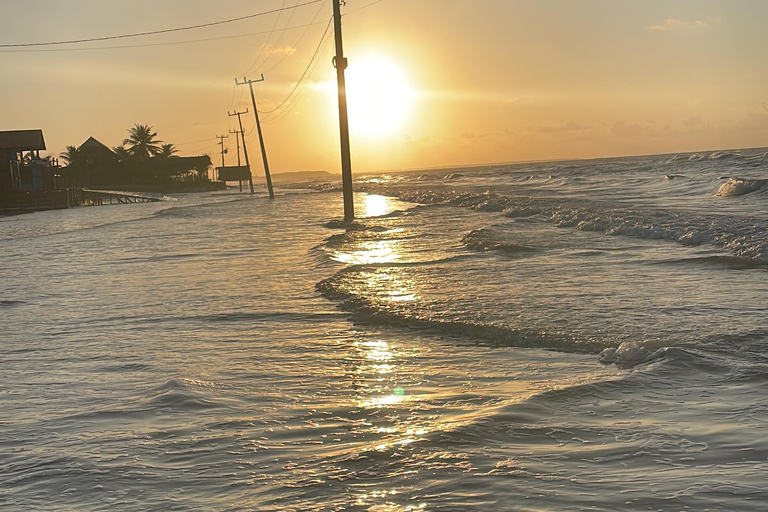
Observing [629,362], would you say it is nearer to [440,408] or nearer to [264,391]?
[440,408]

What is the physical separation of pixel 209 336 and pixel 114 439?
3226mm

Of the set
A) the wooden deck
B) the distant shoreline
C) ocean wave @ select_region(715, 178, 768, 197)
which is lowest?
ocean wave @ select_region(715, 178, 768, 197)

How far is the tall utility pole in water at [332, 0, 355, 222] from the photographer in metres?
26.0

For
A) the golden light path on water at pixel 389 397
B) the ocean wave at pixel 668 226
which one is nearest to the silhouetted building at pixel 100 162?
the ocean wave at pixel 668 226

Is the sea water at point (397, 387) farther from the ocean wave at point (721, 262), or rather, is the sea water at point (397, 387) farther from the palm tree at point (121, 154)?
the palm tree at point (121, 154)

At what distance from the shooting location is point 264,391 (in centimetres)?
554

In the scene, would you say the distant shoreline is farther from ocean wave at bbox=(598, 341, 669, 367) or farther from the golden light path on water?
ocean wave at bbox=(598, 341, 669, 367)

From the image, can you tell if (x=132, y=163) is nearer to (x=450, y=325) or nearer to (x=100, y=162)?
(x=100, y=162)

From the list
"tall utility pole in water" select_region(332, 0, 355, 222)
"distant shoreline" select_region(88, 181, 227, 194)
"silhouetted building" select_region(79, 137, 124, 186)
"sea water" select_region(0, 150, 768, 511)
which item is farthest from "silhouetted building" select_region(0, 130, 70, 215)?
"sea water" select_region(0, 150, 768, 511)

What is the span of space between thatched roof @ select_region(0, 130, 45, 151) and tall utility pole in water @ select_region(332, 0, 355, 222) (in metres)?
43.6

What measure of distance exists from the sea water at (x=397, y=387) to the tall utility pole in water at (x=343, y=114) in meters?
13.4

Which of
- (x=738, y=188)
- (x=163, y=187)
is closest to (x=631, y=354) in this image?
(x=738, y=188)

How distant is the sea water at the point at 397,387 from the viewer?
12.2 ft

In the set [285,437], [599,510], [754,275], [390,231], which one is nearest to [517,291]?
[754,275]
